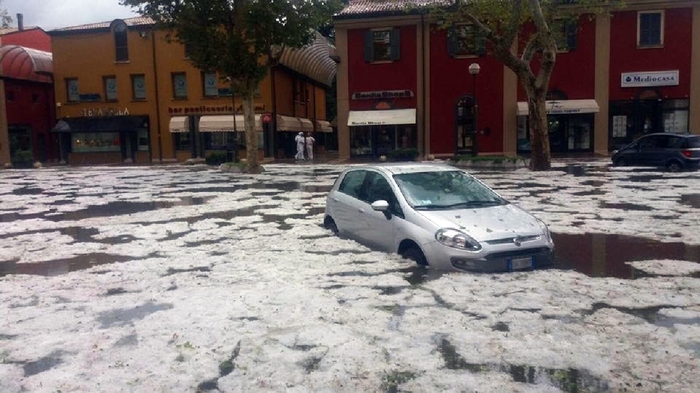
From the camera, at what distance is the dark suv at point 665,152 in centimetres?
2348

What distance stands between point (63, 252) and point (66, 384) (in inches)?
245

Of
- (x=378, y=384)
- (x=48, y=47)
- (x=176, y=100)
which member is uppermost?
(x=48, y=47)

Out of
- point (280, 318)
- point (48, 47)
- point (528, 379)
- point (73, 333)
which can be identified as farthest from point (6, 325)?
point (48, 47)

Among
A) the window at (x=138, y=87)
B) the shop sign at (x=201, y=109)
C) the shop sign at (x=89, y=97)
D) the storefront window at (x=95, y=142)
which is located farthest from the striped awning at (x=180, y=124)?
the shop sign at (x=89, y=97)

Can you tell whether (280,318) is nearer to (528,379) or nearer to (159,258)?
(528,379)

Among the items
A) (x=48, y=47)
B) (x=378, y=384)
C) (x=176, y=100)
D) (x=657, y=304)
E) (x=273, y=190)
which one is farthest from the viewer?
(x=48, y=47)

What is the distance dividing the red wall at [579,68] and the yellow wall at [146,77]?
689 inches

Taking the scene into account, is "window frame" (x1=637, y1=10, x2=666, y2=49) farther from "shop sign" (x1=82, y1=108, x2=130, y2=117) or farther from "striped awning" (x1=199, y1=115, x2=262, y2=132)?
"shop sign" (x1=82, y1=108, x2=130, y2=117)

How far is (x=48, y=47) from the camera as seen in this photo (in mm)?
55000

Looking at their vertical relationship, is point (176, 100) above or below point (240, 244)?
above

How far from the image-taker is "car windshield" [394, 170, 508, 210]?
8992mm

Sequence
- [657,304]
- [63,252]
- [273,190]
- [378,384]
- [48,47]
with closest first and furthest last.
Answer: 1. [378,384]
2. [657,304]
3. [63,252]
4. [273,190]
5. [48,47]

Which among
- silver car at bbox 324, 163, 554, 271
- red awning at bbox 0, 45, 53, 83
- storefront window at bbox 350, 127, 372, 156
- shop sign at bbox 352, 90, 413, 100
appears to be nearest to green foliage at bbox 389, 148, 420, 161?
storefront window at bbox 350, 127, 372, 156

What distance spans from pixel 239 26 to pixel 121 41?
19.0m
